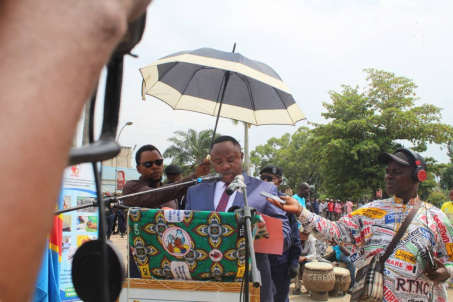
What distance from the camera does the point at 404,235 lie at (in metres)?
3.18

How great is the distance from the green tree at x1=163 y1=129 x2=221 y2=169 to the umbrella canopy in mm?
33416

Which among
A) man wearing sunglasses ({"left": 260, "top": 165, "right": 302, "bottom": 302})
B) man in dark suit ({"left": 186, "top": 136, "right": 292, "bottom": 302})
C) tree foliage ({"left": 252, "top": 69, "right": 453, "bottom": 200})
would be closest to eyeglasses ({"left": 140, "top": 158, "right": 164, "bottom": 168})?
man in dark suit ({"left": 186, "top": 136, "right": 292, "bottom": 302})

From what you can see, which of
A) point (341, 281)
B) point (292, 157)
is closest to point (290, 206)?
point (341, 281)

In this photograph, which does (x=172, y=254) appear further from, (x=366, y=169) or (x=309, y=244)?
(x=366, y=169)

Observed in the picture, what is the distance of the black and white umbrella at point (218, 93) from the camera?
17.6ft

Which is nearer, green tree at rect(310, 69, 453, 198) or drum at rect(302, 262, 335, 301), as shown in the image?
A: drum at rect(302, 262, 335, 301)

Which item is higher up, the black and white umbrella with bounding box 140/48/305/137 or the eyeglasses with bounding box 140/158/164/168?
the black and white umbrella with bounding box 140/48/305/137

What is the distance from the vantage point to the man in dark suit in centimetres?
348

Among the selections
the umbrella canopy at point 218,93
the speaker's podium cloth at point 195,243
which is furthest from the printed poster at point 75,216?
the speaker's podium cloth at point 195,243

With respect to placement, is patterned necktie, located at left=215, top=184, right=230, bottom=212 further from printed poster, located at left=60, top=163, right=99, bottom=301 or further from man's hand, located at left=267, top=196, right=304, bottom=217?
printed poster, located at left=60, top=163, right=99, bottom=301

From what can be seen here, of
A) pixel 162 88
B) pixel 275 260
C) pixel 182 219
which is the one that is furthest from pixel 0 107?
pixel 162 88

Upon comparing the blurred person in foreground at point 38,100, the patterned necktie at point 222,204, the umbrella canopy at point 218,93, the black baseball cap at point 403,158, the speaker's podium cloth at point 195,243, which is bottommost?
the speaker's podium cloth at point 195,243

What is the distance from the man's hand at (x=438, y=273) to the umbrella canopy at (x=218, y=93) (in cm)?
→ 276

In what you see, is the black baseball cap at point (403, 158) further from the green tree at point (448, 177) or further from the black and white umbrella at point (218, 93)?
the green tree at point (448, 177)
